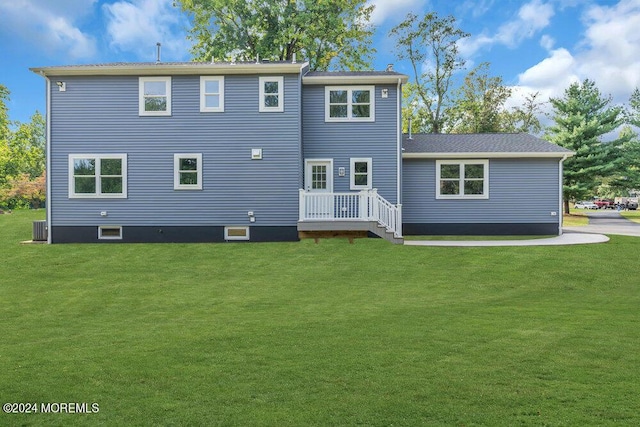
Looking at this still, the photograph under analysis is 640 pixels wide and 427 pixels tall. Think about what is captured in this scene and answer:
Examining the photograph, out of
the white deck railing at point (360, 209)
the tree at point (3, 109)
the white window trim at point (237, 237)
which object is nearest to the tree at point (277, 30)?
the white window trim at point (237, 237)

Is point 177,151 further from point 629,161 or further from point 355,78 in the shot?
point 629,161

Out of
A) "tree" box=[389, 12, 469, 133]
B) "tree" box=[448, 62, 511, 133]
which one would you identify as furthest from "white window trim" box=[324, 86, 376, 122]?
"tree" box=[448, 62, 511, 133]

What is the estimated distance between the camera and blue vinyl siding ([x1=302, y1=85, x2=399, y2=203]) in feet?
61.7

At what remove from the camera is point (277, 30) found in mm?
30750

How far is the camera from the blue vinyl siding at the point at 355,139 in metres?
18.8

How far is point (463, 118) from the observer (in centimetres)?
4034

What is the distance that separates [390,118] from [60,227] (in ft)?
42.4

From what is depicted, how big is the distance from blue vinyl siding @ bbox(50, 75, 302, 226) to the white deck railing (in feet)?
3.71

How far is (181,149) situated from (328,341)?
13209 mm

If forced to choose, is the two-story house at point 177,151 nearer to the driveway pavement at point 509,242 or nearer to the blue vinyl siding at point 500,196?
the driveway pavement at point 509,242

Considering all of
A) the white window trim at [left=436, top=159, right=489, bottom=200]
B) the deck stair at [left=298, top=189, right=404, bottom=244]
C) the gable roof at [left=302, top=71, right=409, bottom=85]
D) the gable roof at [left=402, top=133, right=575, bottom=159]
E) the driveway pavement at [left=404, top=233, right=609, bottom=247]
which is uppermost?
the gable roof at [left=302, top=71, right=409, bottom=85]

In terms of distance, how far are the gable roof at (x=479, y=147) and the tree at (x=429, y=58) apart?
1096 centimetres

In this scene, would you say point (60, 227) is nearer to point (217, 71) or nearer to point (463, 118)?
point (217, 71)

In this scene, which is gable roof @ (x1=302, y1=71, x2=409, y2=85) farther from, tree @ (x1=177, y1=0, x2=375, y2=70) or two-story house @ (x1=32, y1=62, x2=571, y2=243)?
tree @ (x1=177, y1=0, x2=375, y2=70)
